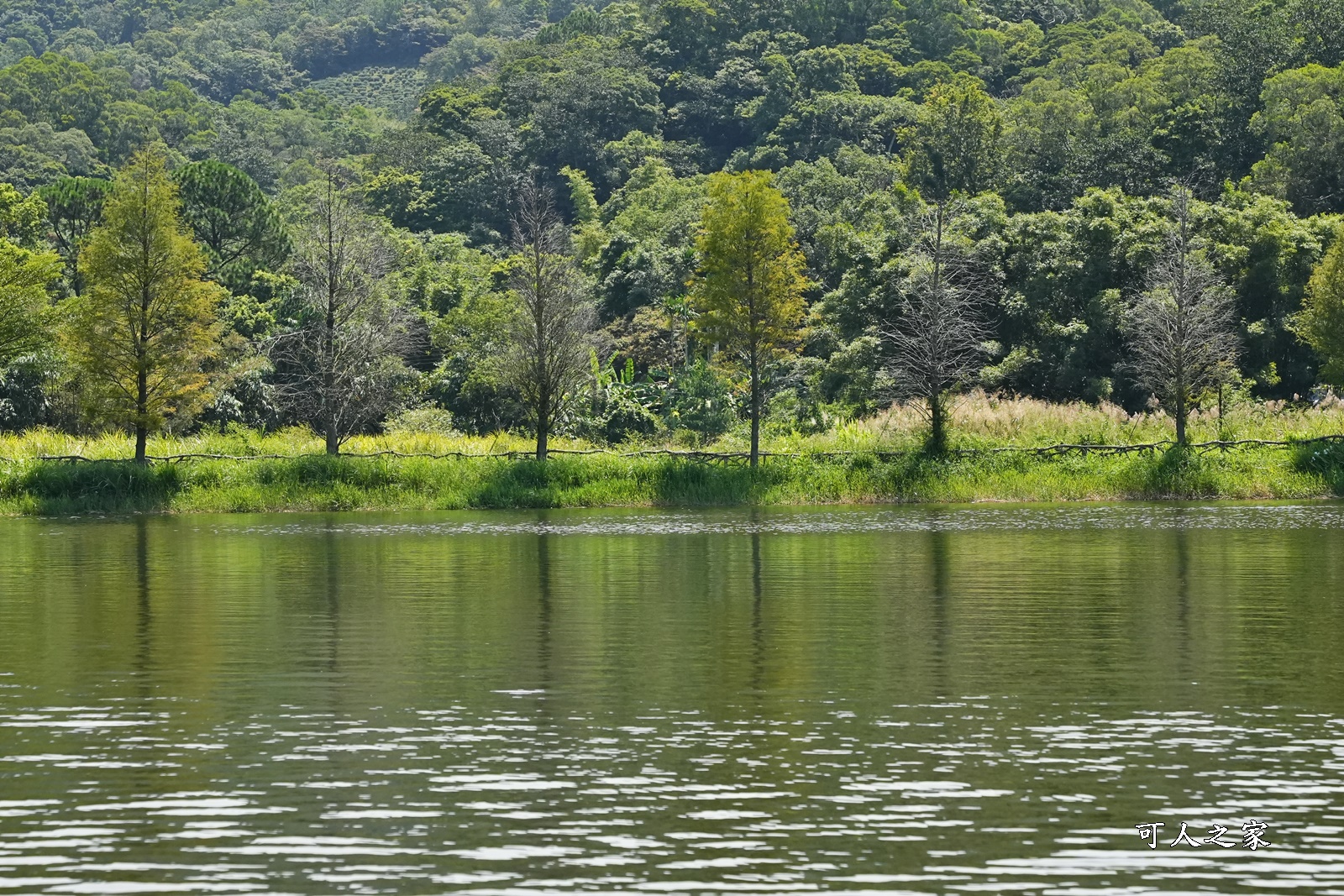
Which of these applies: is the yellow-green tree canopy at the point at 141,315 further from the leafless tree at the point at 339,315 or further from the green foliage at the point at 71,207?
the green foliage at the point at 71,207

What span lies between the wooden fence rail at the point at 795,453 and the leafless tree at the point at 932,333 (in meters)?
2.05

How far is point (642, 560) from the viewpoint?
3117cm

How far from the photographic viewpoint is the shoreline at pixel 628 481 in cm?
4553

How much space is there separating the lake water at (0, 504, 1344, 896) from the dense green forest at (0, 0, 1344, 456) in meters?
24.0

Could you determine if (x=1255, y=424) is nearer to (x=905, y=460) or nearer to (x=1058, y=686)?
(x=905, y=460)

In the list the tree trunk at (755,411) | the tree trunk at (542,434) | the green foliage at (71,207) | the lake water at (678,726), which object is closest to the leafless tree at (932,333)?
the tree trunk at (755,411)

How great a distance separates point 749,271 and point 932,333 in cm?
589

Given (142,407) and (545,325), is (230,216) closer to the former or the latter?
(142,407)

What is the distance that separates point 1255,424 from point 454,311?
32629mm

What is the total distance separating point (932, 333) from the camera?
48.4m

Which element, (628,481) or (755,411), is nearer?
(628,481)

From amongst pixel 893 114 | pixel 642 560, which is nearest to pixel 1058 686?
pixel 642 560

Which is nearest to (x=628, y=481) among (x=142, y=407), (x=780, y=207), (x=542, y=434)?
(x=542, y=434)

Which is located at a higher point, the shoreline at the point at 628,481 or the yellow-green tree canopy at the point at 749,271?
the yellow-green tree canopy at the point at 749,271
